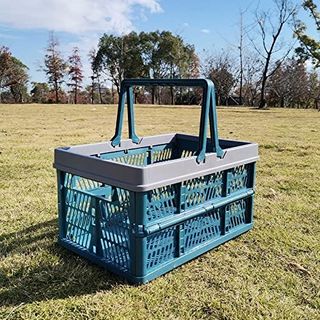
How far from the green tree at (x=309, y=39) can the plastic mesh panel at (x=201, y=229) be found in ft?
53.4

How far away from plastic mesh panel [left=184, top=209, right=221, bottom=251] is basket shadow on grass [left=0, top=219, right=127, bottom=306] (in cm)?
40

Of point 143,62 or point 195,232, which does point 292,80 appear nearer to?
point 143,62

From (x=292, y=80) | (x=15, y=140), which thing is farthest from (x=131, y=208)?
(x=292, y=80)

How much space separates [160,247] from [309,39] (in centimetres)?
1681

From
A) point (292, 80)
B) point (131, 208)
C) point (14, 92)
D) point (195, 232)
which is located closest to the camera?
point (131, 208)

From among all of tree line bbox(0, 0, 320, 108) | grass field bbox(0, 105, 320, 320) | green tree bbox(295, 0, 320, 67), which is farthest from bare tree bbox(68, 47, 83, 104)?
grass field bbox(0, 105, 320, 320)

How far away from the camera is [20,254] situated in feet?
6.28

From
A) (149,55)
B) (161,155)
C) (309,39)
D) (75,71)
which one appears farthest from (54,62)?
(161,155)

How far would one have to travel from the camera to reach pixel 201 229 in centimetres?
194

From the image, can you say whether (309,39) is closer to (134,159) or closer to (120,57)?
(120,57)

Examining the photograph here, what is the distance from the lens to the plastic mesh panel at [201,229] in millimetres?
1867

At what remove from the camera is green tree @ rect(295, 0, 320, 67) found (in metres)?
16.1

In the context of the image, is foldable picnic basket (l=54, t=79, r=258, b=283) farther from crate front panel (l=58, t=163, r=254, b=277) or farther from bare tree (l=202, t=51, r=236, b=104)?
bare tree (l=202, t=51, r=236, b=104)

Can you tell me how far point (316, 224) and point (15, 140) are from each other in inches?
186
